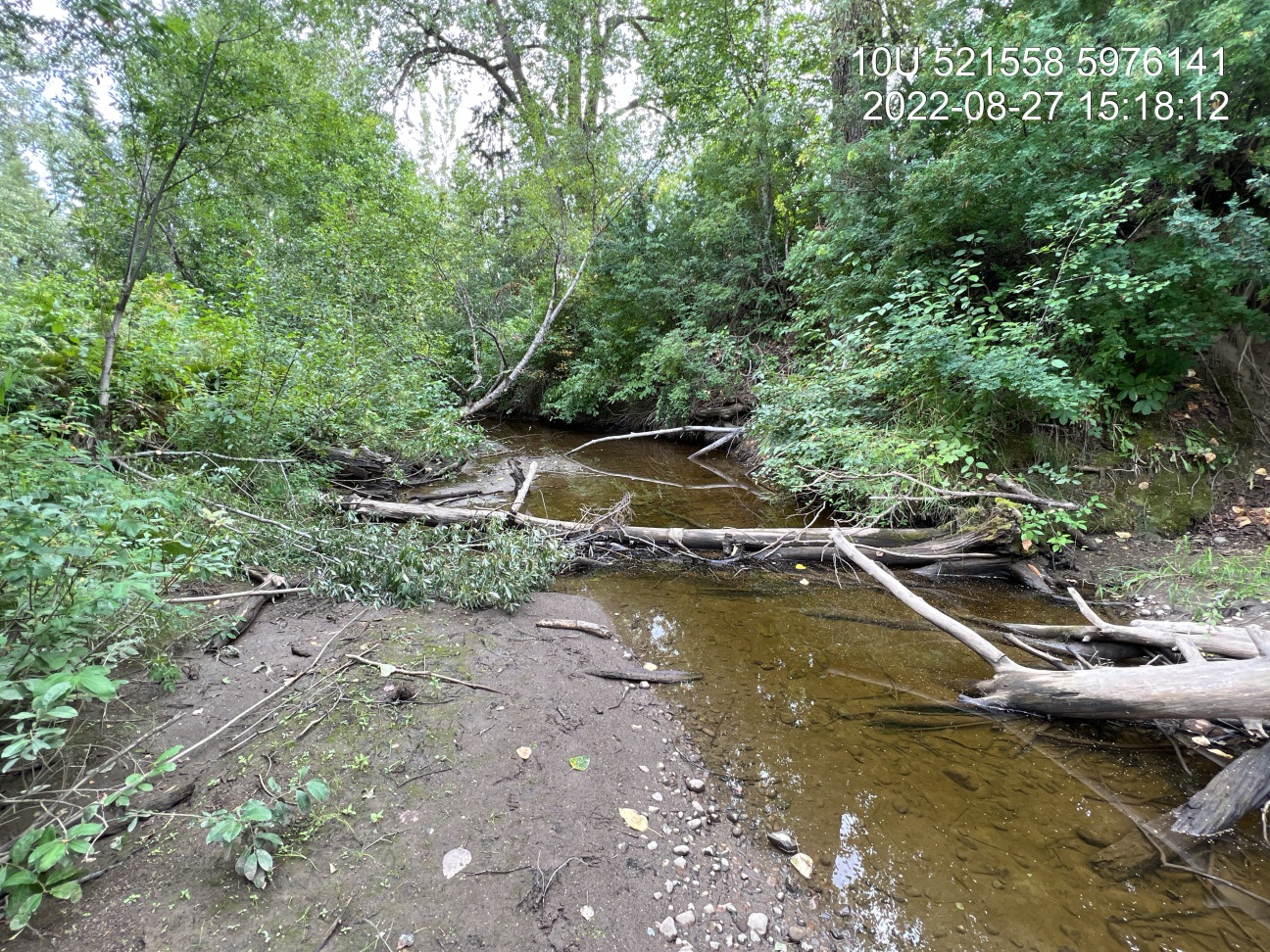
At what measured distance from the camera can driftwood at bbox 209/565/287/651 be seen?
277 cm

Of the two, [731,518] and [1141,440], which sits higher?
[1141,440]

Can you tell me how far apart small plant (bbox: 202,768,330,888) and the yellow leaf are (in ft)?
4.22

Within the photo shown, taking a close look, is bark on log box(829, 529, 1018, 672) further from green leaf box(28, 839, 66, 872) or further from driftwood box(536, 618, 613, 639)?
green leaf box(28, 839, 66, 872)

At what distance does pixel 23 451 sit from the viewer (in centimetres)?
193

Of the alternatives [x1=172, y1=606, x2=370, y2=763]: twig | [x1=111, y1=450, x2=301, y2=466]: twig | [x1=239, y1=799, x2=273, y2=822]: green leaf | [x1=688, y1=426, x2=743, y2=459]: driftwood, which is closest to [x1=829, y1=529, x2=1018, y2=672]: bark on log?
[x1=239, y1=799, x2=273, y2=822]: green leaf

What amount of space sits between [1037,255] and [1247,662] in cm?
513

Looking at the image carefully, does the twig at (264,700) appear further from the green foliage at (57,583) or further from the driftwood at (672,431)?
the driftwood at (672,431)

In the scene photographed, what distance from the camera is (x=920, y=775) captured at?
2.55 metres

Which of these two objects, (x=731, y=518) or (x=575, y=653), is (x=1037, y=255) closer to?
(x=731, y=518)

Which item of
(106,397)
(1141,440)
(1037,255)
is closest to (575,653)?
(106,397)

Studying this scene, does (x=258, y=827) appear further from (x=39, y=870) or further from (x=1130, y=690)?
(x=1130, y=690)
